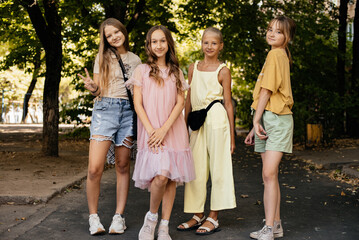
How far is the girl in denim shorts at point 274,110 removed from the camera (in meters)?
Answer: 4.56

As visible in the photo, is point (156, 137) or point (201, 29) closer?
point (156, 137)

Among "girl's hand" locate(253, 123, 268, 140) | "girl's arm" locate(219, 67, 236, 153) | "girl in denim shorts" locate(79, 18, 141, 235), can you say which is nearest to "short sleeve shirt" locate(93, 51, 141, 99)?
"girl in denim shorts" locate(79, 18, 141, 235)

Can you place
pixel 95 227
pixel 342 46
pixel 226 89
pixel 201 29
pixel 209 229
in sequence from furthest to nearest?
pixel 342 46
pixel 201 29
pixel 226 89
pixel 209 229
pixel 95 227

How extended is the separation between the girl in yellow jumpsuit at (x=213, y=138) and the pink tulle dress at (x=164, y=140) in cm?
36

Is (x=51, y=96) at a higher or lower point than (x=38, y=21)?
lower

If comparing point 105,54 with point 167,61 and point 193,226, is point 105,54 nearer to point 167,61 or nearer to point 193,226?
point 167,61

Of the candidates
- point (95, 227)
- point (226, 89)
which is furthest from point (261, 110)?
point (95, 227)

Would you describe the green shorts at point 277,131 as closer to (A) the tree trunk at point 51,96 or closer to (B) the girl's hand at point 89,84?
(B) the girl's hand at point 89,84

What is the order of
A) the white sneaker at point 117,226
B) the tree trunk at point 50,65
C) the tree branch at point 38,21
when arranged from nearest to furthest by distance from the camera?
the white sneaker at point 117,226, the tree branch at point 38,21, the tree trunk at point 50,65

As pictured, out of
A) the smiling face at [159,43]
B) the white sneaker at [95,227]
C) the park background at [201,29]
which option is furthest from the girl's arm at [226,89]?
the park background at [201,29]

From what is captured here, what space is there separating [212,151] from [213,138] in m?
0.14

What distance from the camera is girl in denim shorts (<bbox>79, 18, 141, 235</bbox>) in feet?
15.8

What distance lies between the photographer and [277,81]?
15.0 ft

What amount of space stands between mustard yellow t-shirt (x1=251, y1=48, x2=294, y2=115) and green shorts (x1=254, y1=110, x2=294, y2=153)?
62mm
